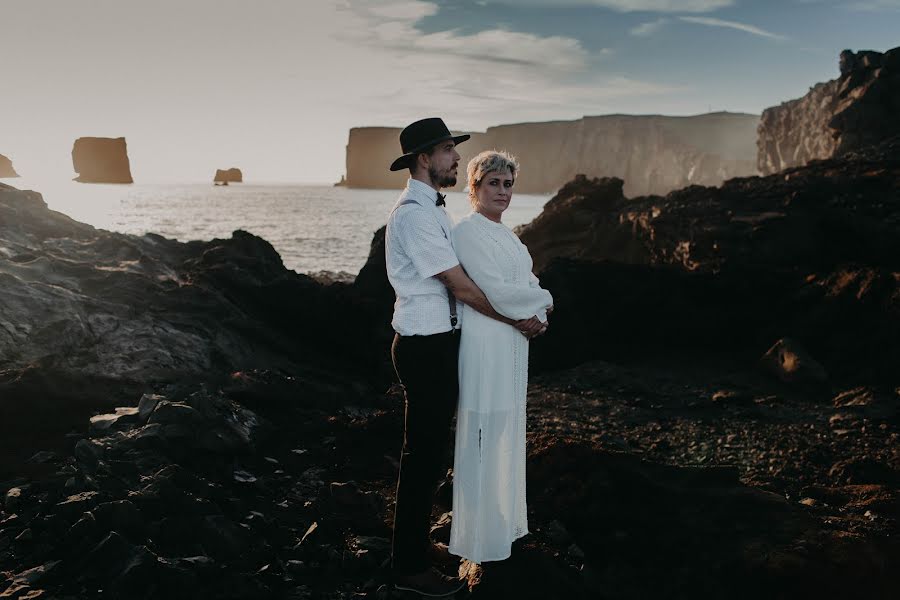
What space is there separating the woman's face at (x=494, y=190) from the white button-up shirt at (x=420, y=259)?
0.79ft

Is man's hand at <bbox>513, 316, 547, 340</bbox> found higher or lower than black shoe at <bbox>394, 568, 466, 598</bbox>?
higher

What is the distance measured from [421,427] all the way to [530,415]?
4682mm

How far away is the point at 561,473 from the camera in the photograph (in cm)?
492

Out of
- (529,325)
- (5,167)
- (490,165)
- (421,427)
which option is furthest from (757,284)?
(5,167)

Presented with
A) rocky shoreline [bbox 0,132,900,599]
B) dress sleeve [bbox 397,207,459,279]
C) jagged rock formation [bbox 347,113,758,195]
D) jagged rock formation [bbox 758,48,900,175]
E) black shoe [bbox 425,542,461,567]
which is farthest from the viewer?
jagged rock formation [bbox 347,113,758,195]

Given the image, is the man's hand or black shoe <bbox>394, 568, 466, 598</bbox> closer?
the man's hand

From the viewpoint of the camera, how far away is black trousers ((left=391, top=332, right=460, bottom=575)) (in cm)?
347

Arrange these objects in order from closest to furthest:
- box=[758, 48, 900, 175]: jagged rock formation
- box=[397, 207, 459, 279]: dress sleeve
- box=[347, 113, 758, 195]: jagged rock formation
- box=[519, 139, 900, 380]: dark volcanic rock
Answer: box=[397, 207, 459, 279]: dress sleeve < box=[519, 139, 900, 380]: dark volcanic rock < box=[758, 48, 900, 175]: jagged rock formation < box=[347, 113, 758, 195]: jagged rock formation

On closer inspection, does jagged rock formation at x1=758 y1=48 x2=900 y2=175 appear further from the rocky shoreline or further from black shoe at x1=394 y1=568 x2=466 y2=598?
black shoe at x1=394 y1=568 x2=466 y2=598

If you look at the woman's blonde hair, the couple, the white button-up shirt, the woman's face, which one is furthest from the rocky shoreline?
the woman's blonde hair

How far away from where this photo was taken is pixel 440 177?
3.58 m

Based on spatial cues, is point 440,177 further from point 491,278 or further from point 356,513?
point 356,513

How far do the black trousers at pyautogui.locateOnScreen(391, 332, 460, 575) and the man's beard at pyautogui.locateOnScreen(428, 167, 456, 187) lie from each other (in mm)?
898

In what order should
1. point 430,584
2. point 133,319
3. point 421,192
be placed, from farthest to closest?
point 133,319 → point 430,584 → point 421,192
